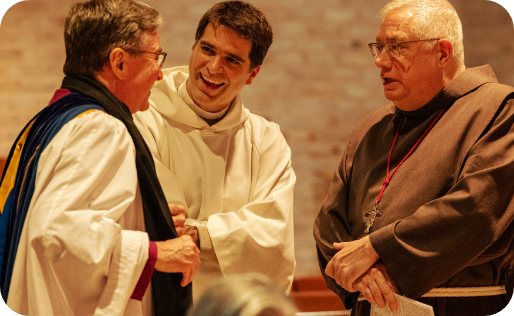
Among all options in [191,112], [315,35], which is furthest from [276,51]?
[191,112]

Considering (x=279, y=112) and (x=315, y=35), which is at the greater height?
(x=315, y=35)

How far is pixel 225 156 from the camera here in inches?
118

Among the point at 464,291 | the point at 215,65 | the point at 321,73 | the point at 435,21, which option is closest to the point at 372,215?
the point at 464,291

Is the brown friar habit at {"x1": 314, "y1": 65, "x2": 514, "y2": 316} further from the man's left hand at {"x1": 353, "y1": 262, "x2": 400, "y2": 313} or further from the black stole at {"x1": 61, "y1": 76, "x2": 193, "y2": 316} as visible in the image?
the black stole at {"x1": 61, "y1": 76, "x2": 193, "y2": 316}

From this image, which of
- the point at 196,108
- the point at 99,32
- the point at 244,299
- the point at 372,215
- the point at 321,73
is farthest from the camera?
the point at 321,73

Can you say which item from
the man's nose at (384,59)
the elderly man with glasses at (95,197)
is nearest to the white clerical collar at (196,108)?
the elderly man with glasses at (95,197)

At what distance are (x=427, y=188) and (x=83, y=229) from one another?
5.13ft

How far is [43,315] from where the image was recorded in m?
1.90

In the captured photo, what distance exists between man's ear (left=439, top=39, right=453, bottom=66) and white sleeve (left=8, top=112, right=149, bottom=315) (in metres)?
1.65

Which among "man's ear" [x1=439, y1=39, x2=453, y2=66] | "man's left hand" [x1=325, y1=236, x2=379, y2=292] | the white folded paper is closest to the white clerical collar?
"man's left hand" [x1=325, y1=236, x2=379, y2=292]

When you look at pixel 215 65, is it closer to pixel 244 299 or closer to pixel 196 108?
pixel 196 108

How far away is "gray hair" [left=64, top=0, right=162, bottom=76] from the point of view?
2.18m

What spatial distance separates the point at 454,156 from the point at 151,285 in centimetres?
151

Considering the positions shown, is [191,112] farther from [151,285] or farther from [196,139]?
[151,285]
